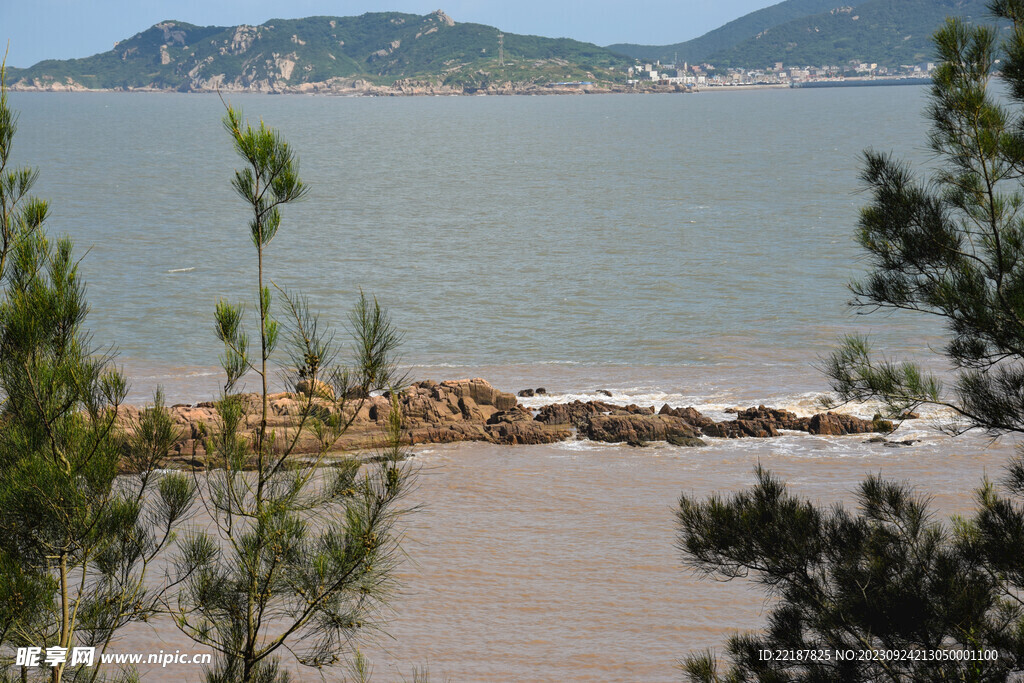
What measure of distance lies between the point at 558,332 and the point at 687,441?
10135 mm

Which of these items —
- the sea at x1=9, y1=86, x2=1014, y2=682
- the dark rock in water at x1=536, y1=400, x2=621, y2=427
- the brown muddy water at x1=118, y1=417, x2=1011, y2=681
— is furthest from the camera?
the dark rock in water at x1=536, y1=400, x2=621, y2=427

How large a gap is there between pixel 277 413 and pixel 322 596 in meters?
12.9

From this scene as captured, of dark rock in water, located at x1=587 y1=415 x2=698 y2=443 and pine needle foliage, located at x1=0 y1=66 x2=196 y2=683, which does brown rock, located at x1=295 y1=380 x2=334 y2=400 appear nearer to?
pine needle foliage, located at x1=0 y1=66 x2=196 y2=683

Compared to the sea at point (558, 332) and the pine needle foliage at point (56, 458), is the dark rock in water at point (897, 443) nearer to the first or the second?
the sea at point (558, 332)

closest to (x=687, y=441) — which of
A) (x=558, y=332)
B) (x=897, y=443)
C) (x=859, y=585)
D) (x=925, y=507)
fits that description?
(x=897, y=443)

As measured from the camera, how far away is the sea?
1272 cm

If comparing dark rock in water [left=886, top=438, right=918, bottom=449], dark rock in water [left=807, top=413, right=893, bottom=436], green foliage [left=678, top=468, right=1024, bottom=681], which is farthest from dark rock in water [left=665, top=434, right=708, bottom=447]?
green foliage [left=678, top=468, right=1024, bottom=681]

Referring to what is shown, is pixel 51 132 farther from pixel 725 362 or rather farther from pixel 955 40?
pixel 955 40

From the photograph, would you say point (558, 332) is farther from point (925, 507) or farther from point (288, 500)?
point (288, 500)

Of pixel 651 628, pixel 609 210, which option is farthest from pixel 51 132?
pixel 651 628

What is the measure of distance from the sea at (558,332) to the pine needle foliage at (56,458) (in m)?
3.09

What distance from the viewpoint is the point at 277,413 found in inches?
718

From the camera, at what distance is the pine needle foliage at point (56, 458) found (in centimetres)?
596

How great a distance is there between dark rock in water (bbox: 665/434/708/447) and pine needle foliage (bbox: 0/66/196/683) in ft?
44.1
